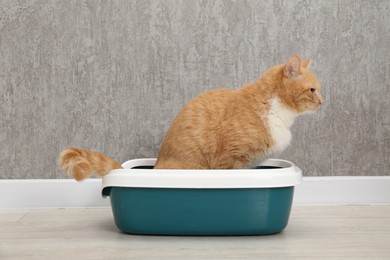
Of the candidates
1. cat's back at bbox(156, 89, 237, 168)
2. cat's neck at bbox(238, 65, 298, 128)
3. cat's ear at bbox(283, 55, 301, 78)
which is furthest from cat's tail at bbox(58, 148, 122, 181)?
cat's ear at bbox(283, 55, 301, 78)

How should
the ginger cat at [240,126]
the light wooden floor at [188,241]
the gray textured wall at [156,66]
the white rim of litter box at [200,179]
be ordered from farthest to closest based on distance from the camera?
1. the gray textured wall at [156,66]
2. the ginger cat at [240,126]
3. the white rim of litter box at [200,179]
4. the light wooden floor at [188,241]

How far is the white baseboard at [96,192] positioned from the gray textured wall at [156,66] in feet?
0.17

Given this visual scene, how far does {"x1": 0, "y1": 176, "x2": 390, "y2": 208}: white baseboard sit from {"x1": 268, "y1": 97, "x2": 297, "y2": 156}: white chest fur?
425 mm

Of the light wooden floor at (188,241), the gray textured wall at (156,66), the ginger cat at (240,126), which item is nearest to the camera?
the light wooden floor at (188,241)

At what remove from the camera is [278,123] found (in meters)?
A: 1.72

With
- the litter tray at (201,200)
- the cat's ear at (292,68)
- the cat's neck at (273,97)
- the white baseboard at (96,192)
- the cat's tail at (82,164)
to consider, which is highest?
the cat's ear at (292,68)

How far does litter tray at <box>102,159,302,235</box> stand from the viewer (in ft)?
5.18

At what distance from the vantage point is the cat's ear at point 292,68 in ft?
5.55

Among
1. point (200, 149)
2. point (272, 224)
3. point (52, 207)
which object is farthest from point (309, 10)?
point (52, 207)

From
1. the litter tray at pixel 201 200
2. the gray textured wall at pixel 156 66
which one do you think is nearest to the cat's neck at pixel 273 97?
the litter tray at pixel 201 200

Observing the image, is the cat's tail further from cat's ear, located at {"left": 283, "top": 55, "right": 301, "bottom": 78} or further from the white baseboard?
cat's ear, located at {"left": 283, "top": 55, "right": 301, "bottom": 78}

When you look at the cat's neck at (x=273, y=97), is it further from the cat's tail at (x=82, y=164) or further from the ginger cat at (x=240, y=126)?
the cat's tail at (x=82, y=164)

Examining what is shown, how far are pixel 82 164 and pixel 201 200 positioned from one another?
36 cm

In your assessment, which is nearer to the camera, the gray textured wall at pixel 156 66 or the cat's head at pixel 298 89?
the cat's head at pixel 298 89
